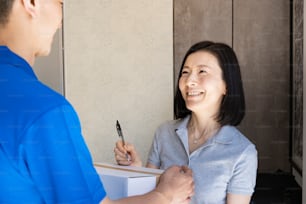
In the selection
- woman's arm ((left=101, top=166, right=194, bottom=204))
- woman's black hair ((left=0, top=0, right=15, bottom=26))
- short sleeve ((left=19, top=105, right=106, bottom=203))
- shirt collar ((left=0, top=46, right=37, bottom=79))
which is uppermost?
woman's black hair ((left=0, top=0, right=15, bottom=26))

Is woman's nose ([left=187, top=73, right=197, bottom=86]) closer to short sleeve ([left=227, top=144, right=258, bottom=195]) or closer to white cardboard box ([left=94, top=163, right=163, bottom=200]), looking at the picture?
short sleeve ([left=227, top=144, right=258, bottom=195])

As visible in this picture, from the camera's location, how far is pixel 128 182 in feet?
2.43

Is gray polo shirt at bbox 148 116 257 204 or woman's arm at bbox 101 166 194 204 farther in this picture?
gray polo shirt at bbox 148 116 257 204

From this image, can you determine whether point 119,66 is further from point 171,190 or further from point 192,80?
point 171,190

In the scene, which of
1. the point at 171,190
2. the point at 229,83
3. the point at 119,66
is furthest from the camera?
the point at 119,66

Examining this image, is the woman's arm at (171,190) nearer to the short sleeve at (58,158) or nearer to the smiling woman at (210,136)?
the short sleeve at (58,158)

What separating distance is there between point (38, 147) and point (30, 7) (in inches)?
7.8

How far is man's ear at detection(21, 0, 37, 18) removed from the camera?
1.92 ft

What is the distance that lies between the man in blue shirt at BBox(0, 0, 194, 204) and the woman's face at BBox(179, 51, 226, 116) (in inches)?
22.9

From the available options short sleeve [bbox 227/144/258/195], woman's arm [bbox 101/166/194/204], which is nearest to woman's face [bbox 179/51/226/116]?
short sleeve [bbox 227/144/258/195]

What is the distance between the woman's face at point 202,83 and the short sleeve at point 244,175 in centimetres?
16

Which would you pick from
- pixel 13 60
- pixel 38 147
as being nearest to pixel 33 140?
pixel 38 147

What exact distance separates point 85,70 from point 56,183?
2141 millimetres

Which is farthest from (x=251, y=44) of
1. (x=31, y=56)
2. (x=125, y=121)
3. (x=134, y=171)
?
(x=31, y=56)
